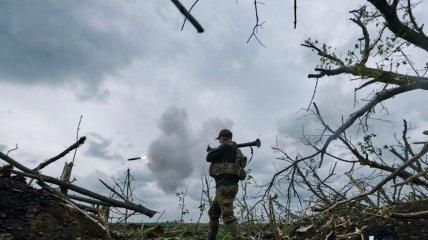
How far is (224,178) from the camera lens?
7.08m

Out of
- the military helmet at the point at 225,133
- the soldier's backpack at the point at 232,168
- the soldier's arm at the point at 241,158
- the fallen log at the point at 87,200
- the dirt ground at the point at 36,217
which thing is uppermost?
the military helmet at the point at 225,133

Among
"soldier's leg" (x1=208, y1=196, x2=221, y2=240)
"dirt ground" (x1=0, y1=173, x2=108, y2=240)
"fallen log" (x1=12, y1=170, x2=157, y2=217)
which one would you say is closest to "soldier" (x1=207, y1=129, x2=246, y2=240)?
"soldier's leg" (x1=208, y1=196, x2=221, y2=240)

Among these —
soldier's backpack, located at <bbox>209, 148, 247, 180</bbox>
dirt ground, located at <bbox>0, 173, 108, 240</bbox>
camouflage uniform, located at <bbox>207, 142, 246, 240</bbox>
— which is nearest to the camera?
dirt ground, located at <bbox>0, 173, 108, 240</bbox>

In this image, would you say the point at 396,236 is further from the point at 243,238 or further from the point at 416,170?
the point at 243,238

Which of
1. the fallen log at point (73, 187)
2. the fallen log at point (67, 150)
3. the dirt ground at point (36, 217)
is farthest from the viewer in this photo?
the fallen log at point (67, 150)

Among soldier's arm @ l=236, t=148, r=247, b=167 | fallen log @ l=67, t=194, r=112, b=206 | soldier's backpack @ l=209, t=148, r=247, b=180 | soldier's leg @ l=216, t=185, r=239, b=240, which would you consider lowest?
fallen log @ l=67, t=194, r=112, b=206

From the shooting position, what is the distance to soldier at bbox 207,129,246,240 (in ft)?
22.9

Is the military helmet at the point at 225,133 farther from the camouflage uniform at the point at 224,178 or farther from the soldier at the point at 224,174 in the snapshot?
the camouflage uniform at the point at 224,178

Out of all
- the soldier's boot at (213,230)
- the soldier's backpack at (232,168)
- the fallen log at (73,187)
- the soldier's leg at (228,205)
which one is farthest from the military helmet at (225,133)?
the fallen log at (73,187)

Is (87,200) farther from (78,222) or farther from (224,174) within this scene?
(224,174)

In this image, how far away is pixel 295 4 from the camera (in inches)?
49.2

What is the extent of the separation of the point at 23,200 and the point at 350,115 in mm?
4780

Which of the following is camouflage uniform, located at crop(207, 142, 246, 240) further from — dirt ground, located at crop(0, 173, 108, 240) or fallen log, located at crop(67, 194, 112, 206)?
dirt ground, located at crop(0, 173, 108, 240)

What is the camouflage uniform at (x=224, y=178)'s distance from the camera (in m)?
6.95
